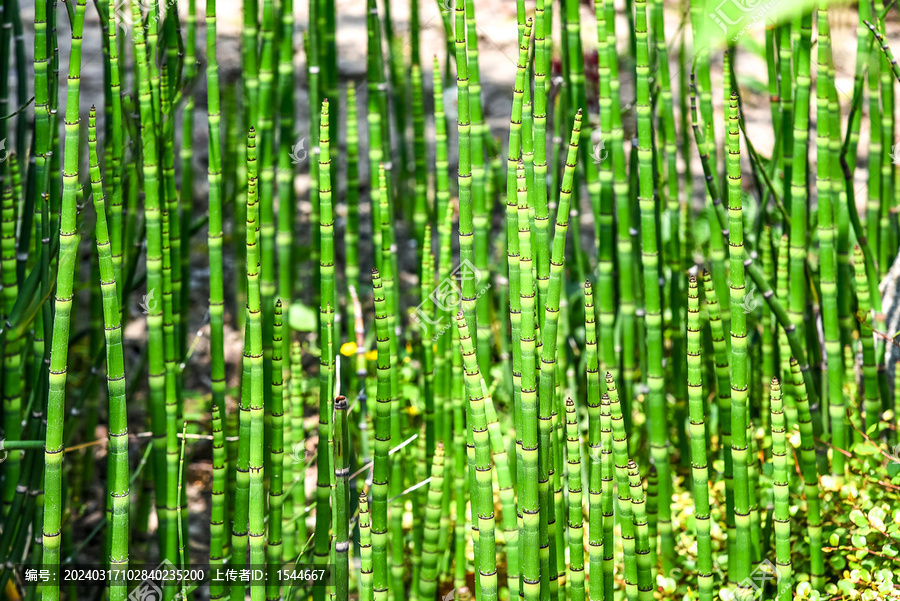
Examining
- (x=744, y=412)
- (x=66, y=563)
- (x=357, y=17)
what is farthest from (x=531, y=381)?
(x=357, y=17)

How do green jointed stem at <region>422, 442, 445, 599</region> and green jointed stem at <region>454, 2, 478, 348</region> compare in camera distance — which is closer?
green jointed stem at <region>454, 2, 478, 348</region>

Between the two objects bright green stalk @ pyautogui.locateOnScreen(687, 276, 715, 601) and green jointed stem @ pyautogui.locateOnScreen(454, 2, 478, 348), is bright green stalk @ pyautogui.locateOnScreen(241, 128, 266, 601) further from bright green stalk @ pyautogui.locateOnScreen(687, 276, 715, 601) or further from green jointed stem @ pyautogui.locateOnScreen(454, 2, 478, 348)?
bright green stalk @ pyautogui.locateOnScreen(687, 276, 715, 601)

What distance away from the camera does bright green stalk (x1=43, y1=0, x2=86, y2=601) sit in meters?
0.64

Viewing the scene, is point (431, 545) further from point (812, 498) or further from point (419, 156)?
point (419, 156)

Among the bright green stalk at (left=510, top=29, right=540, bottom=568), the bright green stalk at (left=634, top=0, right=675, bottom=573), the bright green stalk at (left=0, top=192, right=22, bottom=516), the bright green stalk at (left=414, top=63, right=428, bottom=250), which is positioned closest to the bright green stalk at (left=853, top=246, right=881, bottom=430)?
the bright green stalk at (left=634, top=0, right=675, bottom=573)

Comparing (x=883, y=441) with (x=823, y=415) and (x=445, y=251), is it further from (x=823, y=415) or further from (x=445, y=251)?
(x=445, y=251)

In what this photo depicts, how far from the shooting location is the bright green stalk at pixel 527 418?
0.66 m

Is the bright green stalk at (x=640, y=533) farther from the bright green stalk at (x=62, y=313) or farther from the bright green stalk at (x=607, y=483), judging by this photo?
the bright green stalk at (x=62, y=313)

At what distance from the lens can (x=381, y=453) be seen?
794 mm

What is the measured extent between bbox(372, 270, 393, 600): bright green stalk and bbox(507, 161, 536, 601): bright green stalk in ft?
0.53

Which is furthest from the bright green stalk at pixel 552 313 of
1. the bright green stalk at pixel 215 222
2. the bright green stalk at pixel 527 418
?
the bright green stalk at pixel 215 222

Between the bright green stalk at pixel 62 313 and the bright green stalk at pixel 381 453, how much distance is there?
284 millimetres

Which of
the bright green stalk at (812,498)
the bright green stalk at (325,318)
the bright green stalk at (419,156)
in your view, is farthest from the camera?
the bright green stalk at (419,156)

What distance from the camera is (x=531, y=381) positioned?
2.20ft
